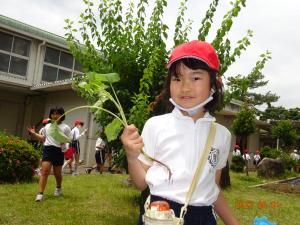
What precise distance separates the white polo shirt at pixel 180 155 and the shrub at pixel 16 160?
27.1 ft

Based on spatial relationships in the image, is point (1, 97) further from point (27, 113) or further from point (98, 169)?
point (98, 169)

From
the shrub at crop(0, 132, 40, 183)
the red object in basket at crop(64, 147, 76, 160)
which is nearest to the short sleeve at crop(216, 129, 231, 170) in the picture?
the shrub at crop(0, 132, 40, 183)

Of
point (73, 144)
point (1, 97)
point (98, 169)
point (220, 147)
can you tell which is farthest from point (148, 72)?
point (1, 97)

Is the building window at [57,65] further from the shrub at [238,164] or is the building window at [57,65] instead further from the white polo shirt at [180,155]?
the white polo shirt at [180,155]

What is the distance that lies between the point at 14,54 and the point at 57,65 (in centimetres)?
232

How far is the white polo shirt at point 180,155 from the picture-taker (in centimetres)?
200

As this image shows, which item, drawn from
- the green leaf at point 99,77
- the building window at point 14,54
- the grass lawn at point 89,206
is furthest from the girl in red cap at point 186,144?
the building window at point 14,54

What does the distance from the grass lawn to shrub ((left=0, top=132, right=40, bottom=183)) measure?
1.57 ft

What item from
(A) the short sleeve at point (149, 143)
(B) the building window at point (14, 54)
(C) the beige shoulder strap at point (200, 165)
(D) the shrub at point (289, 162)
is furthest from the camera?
(D) the shrub at point (289, 162)

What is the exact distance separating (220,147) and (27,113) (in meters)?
19.7

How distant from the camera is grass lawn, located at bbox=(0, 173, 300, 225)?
250 inches

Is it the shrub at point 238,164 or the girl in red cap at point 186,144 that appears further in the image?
the shrub at point 238,164

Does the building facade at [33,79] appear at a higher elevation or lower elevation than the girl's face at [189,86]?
higher

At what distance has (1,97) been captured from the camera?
64.4 feet
